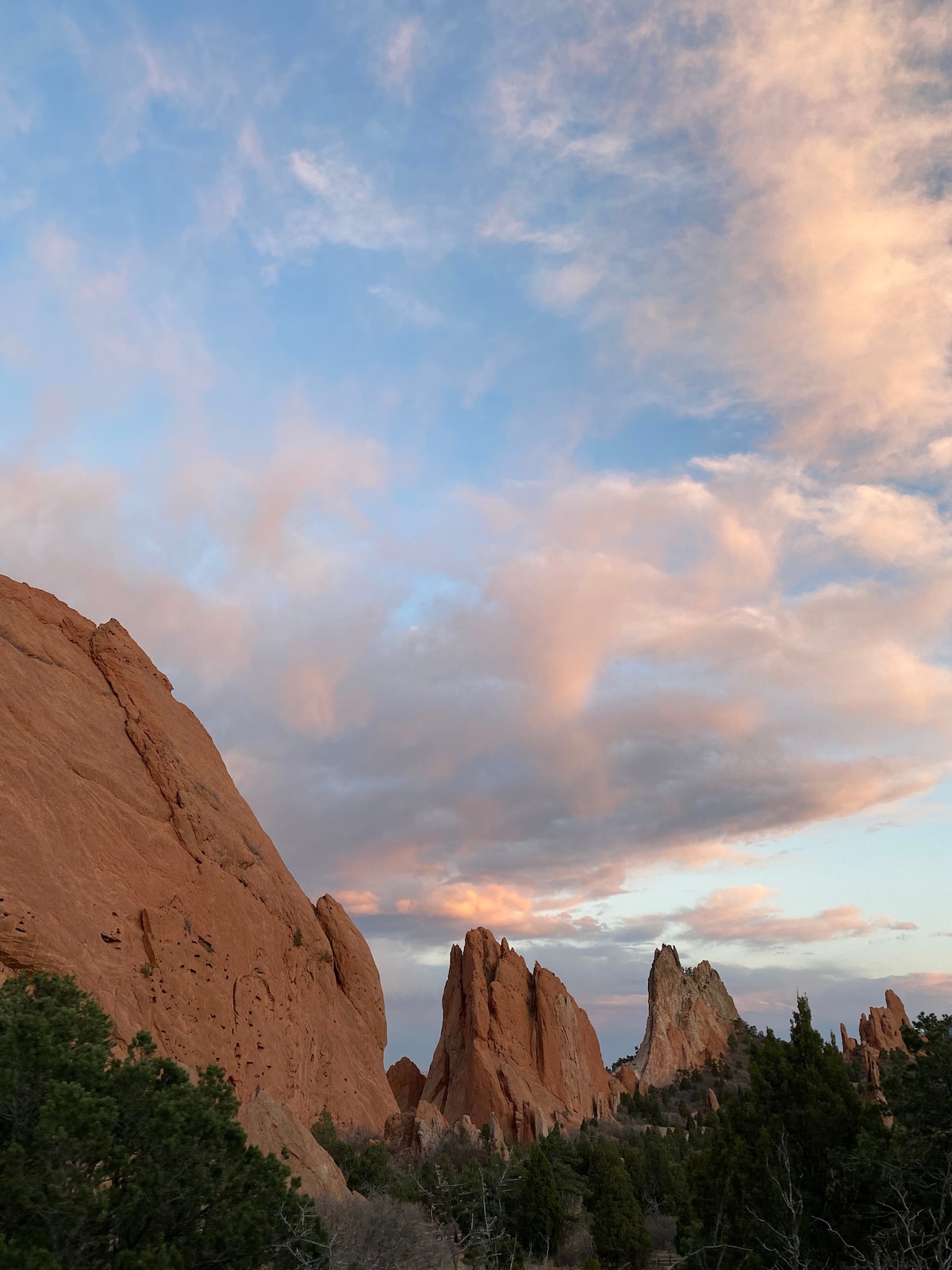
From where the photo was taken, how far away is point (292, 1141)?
26.1 meters

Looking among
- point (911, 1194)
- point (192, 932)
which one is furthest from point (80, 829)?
point (911, 1194)

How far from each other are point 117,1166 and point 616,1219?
3291 cm

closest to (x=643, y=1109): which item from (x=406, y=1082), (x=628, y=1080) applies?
(x=628, y=1080)

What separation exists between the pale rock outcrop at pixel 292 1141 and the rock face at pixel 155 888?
8.09 m

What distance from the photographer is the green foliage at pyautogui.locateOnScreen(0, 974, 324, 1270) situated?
1191cm

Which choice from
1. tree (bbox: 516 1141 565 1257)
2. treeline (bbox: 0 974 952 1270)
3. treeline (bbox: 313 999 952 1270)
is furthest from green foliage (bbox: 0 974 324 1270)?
tree (bbox: 516 1141 565 1257)

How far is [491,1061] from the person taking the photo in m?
72.4

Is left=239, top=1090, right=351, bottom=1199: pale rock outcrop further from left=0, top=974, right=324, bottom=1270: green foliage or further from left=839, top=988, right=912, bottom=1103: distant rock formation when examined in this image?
left=839, top=988, right=912, bottom=1103: distant rock formation

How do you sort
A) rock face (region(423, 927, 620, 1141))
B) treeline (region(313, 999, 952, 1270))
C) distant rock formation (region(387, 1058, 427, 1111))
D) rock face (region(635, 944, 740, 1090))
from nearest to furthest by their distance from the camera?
treeline (region(313, 999, 952, 1270)) < rock face (region(423, 927, 620, 1141)) < distant rock formation (region(387, 1058, 427, 1111)) < rock face (region(635, 944, 740, 1090))

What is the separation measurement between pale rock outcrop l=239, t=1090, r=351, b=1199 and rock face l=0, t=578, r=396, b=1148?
809 centimetres

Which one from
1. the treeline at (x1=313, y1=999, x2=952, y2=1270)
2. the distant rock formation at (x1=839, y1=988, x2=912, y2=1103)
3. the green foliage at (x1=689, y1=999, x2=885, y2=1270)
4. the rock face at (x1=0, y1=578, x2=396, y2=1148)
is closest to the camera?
the treeline at (x1=313, y1=999, x2=952, y2=1270)

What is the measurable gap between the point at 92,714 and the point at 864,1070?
80.4 metres

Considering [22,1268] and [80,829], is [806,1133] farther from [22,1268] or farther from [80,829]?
[80,829]

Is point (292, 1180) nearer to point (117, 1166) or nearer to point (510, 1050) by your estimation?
point (117, 1166)
